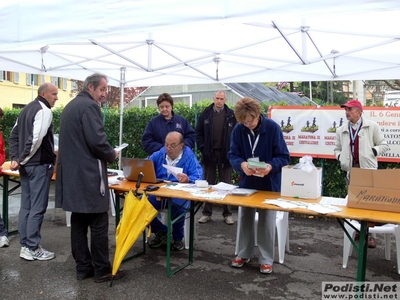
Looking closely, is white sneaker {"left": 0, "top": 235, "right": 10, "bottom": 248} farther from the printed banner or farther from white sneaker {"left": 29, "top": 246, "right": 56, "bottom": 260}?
the printed banner

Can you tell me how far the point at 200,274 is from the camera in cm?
371

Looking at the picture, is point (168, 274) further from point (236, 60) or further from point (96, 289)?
point (236, 60)

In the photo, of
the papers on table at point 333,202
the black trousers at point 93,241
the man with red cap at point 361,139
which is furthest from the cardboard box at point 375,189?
the black trousers at point 93,241

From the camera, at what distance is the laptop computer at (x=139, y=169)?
4.00 m

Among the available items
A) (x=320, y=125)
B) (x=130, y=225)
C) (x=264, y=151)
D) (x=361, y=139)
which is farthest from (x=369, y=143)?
(x=130, y=225)

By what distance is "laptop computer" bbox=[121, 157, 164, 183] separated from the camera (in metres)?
4.00

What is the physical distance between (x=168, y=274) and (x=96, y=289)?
0.66m

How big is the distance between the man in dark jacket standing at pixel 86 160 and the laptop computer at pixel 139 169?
0.68 metres

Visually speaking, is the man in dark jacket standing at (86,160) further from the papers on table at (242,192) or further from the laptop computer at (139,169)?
the papers on table at (242,192)

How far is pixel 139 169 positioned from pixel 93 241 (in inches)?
37.6

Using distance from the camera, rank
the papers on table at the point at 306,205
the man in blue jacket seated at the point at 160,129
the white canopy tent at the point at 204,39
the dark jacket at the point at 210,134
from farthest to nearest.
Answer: the dark jacket at the point at 210,134
the man in blue jacket seated at the point at 160,129
the papers on table at the point at 306,205
the white canopy tent at the point at 204,39

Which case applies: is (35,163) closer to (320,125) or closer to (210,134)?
(210,134)

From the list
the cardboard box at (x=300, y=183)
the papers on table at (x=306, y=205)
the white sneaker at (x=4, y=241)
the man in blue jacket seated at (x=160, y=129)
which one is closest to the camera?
the papers on table at (x=306, y=205)

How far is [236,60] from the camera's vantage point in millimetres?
5984
